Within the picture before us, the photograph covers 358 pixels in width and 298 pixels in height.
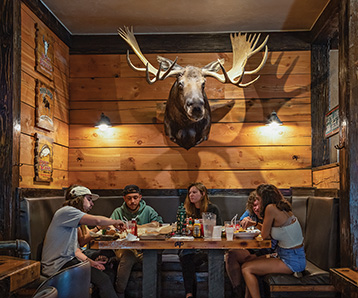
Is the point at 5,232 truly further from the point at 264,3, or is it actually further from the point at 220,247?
the point at 264,3

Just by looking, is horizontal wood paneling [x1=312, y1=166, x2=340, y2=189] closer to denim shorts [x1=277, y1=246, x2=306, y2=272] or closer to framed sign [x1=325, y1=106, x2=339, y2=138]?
framed sign [x1=325, y1=106, x2=339, y2=138]

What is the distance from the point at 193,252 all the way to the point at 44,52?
2.63m

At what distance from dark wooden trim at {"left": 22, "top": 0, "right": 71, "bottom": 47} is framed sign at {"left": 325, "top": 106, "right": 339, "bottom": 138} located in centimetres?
324

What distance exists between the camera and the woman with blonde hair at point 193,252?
12.7ft

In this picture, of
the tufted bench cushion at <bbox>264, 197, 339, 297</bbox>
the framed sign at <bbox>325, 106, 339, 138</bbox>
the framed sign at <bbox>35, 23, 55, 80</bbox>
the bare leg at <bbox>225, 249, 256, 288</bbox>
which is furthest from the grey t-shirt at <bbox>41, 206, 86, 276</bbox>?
the framed sign at <bbox>325, 106, 339, 138</bbox>

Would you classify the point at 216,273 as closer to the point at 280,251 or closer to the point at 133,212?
the point at 280,251

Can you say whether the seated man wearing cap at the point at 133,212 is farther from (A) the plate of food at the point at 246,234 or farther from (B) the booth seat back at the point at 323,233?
(B) the booth seat back at the point at 323,233

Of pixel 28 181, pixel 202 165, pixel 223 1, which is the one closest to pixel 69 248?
pixel 28 181

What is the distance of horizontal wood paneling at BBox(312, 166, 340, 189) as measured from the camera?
14.0 ft

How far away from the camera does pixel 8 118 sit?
3.65 meters

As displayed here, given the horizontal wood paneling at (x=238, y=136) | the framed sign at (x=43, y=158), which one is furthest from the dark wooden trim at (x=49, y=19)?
the horizontal wood paneling at (x=238, y=136)

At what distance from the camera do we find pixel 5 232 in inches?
141

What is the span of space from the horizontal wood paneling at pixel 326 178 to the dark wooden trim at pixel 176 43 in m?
1.59

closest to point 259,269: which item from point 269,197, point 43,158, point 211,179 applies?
point 269,197
